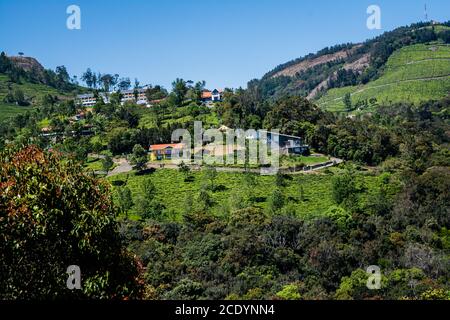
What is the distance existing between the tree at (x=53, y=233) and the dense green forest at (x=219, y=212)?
3 cm

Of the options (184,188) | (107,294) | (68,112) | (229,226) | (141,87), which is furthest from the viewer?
(141,87)

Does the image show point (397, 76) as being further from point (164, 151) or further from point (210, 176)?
point (210, 176)

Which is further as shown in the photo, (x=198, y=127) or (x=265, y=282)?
(x=198, y=127)

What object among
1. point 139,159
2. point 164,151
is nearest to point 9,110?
point 164,151

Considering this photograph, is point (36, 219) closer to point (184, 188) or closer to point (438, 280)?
point (438, 280)

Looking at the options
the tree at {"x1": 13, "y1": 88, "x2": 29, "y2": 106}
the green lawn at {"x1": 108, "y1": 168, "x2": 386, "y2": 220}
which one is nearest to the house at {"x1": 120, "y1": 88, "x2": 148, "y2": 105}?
the tree at {"x1": 13, "y1": 88, "x2": 29, "y2": 106}

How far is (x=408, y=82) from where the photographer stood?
14050 cm

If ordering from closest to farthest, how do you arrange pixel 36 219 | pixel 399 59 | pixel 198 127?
1. pixel 36 219
2. pixel 198 127
3. pixel 399 59

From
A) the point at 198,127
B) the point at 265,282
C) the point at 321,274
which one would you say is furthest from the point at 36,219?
the point at 198,127

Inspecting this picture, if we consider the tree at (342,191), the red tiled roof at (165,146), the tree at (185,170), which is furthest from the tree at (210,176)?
the tree at (342,191)

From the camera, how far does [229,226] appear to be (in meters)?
41.7

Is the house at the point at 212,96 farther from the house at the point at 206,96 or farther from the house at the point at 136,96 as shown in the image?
the house at the point at 136,96

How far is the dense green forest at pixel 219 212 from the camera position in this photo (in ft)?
33.1
